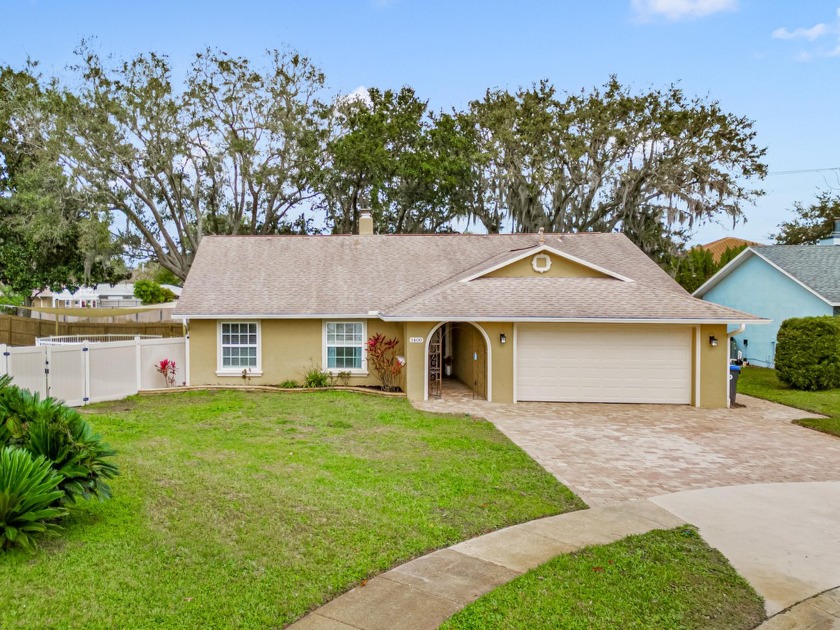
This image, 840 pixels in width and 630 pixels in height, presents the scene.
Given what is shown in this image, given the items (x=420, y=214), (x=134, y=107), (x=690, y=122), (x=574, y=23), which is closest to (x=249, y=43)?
(x=134, y=107)

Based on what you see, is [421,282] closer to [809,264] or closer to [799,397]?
[799,397]

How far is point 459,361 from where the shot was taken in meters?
18.3

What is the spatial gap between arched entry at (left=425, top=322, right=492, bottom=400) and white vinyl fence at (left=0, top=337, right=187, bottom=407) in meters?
7.05

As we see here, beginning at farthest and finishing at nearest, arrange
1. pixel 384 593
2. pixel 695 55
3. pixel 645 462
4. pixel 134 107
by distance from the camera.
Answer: pixel 134 107 → pixel 695 55 → pixel 645 462 → pixel 384 593

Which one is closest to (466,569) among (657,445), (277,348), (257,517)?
(257,517)

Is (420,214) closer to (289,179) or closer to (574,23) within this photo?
(289,179)

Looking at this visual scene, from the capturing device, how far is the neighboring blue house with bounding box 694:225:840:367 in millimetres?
20266

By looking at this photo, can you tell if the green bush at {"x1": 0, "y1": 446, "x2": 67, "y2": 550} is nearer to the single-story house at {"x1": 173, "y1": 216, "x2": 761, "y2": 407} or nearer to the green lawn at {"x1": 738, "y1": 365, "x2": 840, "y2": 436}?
the single-story house at {"x1": 173, "y1": 216, "x2": 761, "y2": 407}

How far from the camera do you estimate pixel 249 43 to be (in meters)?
26.3

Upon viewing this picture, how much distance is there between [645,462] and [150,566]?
6809 millimetres

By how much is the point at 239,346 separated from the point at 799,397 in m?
15.1

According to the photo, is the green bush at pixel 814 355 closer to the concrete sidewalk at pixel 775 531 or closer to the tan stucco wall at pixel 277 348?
the concrete sidewalk at pixel 775 531

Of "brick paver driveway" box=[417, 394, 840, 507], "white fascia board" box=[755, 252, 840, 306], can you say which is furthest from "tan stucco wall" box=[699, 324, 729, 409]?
"white fascia board" box=[755, 252, 840, 306]

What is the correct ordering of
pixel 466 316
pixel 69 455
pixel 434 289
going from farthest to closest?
pixel 434 289 < pixel 466 316 < pixel 69 455
